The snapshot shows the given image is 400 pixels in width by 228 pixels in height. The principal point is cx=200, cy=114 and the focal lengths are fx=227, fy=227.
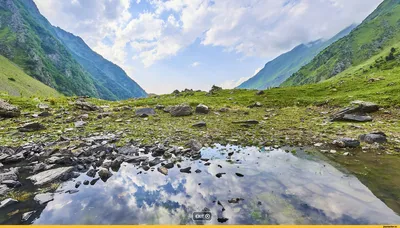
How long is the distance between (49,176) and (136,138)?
699 cm

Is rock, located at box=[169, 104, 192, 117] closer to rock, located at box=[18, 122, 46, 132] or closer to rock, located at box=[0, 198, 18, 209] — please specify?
rock, located at box=[18, 122, 46, 132]

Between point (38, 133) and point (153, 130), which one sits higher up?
point (38, 133)

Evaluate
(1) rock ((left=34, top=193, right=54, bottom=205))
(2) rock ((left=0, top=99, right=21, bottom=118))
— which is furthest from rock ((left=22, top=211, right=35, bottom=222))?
(2) rock ((left=0, top=99, right=21, bottom=118))

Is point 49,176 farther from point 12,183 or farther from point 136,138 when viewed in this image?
point 136,138

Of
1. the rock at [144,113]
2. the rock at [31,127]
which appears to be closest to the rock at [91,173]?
the rock at [31,127]

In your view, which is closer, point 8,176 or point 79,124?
point 8,176

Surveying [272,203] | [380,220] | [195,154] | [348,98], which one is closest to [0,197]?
[195,154]

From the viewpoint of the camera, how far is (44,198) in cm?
820

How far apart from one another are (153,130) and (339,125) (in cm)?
1598

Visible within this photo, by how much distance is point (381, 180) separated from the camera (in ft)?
31.8

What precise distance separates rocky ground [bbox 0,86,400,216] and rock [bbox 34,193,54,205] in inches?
1.3

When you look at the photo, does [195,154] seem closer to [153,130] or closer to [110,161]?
[110,161]

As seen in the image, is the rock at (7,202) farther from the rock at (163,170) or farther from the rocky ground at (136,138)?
the rock at (163,170)

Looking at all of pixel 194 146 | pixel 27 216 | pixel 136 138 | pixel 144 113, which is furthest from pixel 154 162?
pixel 144 113
